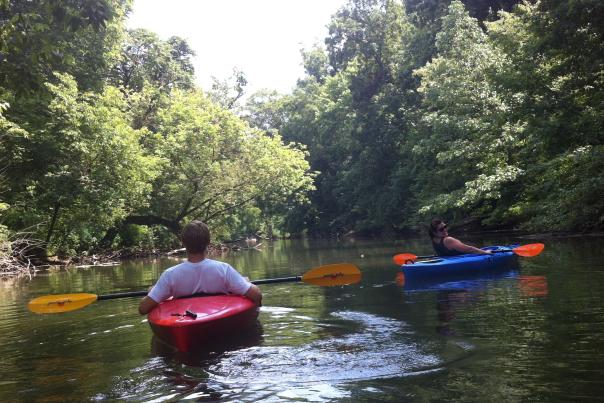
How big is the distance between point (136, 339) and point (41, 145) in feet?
54.7

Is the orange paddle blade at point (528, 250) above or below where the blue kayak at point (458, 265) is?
above

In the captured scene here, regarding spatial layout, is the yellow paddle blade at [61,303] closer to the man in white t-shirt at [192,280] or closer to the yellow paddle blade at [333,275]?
the man in white t-shirt at [192,280]

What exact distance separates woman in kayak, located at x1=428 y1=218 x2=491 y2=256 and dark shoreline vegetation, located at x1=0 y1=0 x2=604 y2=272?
404cm

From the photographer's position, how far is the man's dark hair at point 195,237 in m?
5.11

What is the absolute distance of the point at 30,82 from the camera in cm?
555

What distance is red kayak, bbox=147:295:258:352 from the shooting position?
16.0 ft

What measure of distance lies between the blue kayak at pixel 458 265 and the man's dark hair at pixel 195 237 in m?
4.75

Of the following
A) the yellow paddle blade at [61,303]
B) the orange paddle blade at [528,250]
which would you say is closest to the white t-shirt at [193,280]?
the yellow paddle blade at [61,303]

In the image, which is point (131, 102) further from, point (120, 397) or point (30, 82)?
point (120, 397)

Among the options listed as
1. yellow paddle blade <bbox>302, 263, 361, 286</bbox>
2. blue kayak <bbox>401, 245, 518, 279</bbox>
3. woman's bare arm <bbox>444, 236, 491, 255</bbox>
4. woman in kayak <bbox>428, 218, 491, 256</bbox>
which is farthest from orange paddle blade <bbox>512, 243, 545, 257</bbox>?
yellow paddle blade <bbox>302, 263, 361, 286</bbox>

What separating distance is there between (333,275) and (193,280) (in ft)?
8.98

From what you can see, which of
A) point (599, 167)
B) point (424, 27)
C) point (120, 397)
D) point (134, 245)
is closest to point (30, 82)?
point (120, 397)

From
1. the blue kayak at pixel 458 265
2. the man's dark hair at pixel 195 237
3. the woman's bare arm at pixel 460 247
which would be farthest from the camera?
the woman's bare arm at pixel 460 247

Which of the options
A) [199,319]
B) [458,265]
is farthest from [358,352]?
[458,265]
